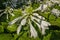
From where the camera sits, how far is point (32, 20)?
175cm

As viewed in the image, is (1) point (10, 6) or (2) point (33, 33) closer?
(2) point (33, 33)

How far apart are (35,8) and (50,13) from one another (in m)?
0.16

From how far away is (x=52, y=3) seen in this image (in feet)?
6.96

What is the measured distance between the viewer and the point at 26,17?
1.78 metres

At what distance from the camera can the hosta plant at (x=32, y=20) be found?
1684mm

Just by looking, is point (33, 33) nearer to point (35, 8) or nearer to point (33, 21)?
point (33, 21)

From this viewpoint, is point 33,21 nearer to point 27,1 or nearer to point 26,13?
point 26,13

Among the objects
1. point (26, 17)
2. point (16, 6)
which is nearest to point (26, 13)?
point (26, 17)

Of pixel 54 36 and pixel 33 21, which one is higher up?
pixel 33 21

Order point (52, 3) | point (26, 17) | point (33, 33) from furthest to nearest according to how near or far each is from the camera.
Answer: point (52, 3)
point (26, 17)
point (33, 33)

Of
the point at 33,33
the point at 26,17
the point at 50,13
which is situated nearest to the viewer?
the point at 33,33

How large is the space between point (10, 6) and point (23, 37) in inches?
23.8

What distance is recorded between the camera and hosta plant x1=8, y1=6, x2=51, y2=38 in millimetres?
1684

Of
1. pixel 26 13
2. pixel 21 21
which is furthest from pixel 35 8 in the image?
pixel 21 21
